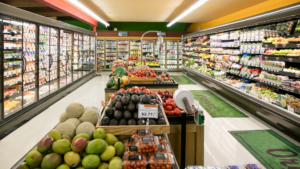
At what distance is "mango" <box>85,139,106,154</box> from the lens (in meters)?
1.70

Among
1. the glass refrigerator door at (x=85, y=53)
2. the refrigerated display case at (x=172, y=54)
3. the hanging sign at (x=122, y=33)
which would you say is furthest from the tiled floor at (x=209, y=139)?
the refrigerated display case at (x=172, y=54)

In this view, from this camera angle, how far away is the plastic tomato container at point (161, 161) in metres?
1.64

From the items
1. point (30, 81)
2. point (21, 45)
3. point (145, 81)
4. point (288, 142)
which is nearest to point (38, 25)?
point (21, 45)

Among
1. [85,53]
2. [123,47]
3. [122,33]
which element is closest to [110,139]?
[85,53]

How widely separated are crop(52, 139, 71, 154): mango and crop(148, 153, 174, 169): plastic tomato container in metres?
0.68

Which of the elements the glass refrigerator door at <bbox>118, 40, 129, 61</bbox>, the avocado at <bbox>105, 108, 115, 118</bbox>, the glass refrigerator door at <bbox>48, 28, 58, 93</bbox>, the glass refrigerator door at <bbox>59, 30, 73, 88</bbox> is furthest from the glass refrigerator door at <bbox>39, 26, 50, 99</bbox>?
the glass refrigerator door at <bbox>118, 40, 129, 61</bbox>

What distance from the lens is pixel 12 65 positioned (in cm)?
446

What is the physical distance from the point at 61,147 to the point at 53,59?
5742 millimetres

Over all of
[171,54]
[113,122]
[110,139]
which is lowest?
[110,139]

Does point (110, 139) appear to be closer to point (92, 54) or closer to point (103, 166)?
point (103, 166)

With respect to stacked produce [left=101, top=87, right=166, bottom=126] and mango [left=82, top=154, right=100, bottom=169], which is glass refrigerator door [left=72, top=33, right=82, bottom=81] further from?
mango [left=82, top=154, right=100, bottom=169]

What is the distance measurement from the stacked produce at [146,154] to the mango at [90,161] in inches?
8.6

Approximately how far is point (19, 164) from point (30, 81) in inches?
161

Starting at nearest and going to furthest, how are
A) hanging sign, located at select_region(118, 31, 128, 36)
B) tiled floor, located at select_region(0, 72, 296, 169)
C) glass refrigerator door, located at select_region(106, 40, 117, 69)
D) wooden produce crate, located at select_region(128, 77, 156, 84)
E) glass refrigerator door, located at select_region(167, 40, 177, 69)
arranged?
tiled floor, located at select_region(0, 72, 296, 169), wooden produce crate, located at select_region(128, 77, 156, 84), hanging sign, located at select_region(118, 31, 128, 36), glass refrigerator door, located at select_region(106, 40, 117, 69), glass refrigerator door, located at select_region(167, 40, 177, 69)
